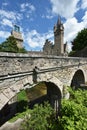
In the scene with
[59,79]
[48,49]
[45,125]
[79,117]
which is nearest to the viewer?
[79,117]

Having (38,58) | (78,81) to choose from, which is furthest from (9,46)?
(38,58)

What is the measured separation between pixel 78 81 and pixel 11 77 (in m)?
14.4

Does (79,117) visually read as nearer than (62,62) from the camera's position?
Yes

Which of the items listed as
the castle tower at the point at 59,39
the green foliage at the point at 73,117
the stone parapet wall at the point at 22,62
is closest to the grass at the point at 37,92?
the stone parapet wall at the point at 22,62

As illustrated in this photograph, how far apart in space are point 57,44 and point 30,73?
37.8 m

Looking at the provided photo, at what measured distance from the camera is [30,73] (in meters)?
7.56

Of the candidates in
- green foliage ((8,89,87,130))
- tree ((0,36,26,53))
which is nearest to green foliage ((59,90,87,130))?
green foliage ((8,89,87,130))

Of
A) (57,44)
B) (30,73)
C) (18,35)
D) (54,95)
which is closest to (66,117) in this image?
(30,73)

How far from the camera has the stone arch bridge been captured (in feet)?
20.0

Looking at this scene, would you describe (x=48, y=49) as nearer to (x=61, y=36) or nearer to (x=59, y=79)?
(x=61, y=36)

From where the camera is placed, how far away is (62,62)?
11.3 metres

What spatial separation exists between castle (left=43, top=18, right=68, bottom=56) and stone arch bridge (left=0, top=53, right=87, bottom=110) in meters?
30.0

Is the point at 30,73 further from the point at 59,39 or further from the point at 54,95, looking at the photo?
the point at 59,39

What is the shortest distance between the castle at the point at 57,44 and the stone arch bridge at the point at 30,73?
29981 mm
